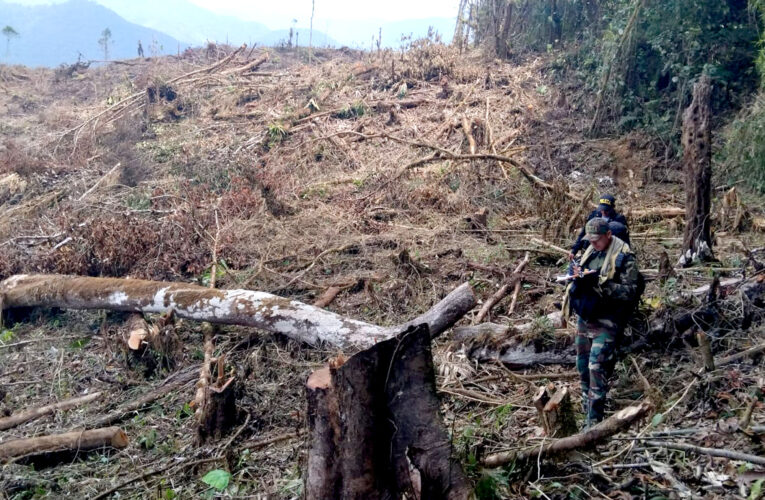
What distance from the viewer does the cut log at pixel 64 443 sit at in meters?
4.30

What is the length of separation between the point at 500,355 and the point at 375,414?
245 cm

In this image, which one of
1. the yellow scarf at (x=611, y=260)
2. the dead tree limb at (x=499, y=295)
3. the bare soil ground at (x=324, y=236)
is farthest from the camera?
the dead tree limb at (x=499, y=295)

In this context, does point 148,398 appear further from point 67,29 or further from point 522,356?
point 67,29

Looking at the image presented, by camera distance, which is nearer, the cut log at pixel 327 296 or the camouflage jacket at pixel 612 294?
the camouflage jacket at pixel 612 294

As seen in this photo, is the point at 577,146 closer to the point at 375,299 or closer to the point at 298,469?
the point at 375,299

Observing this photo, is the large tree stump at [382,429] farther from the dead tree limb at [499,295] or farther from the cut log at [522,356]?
the dead tree limb at [499,295]

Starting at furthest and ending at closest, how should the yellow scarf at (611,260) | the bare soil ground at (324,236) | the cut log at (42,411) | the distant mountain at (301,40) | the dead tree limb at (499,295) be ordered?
1. the distant mountain at (301,40)
2. the dead tree limb at (499,295)
3. the cut log at (42,411)
4. the yellow scarf at (611,260)
5. the bare soil ground at (324,236)

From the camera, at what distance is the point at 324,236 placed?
26.1 ft

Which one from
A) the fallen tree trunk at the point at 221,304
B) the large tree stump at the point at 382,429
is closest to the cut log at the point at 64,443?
the fallen tree trunk at the point at 221,304

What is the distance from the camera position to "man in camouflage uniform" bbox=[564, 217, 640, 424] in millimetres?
3734

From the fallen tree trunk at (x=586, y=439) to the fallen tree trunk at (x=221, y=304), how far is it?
1814 mm

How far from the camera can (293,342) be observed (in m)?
5.46

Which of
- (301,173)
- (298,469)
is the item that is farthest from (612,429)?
(301,173)

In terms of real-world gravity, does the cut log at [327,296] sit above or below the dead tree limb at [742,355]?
below
